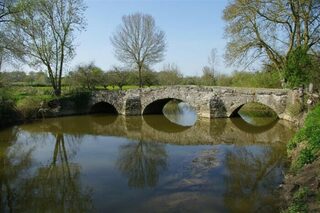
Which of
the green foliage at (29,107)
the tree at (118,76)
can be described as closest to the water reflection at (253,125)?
the green foliage at (29,107)

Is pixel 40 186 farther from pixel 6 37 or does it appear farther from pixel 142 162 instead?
pixel 6 37

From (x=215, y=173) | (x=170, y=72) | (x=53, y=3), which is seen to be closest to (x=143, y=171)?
(x=215, y=173)

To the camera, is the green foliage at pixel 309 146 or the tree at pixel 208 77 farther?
the tree at pixel 208 77

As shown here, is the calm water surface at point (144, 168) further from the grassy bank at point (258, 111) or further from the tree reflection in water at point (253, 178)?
the grassy bank at point (258, 111)

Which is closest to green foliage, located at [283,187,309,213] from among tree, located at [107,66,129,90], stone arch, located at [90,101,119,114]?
stone arch, located at [90,101,119,114]

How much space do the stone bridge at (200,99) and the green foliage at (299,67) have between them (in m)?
0.68

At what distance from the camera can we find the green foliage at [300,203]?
6.01m

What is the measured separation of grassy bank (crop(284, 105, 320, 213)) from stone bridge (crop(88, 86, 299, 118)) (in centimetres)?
888

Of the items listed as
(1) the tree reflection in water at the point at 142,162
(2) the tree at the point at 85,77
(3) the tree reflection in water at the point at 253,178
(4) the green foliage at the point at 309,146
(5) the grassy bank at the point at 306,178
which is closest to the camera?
(5) the grassy bank at the point at 306,178

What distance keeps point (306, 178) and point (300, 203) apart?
1.21 m

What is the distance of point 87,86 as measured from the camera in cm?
2967

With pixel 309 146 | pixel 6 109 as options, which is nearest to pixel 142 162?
pixel 309 146

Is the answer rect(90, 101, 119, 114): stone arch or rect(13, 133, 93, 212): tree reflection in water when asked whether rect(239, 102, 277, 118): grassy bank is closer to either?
rect(90, 101, 119, 114): stone arch

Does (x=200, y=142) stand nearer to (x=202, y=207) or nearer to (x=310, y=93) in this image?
(x=310, y=93)
